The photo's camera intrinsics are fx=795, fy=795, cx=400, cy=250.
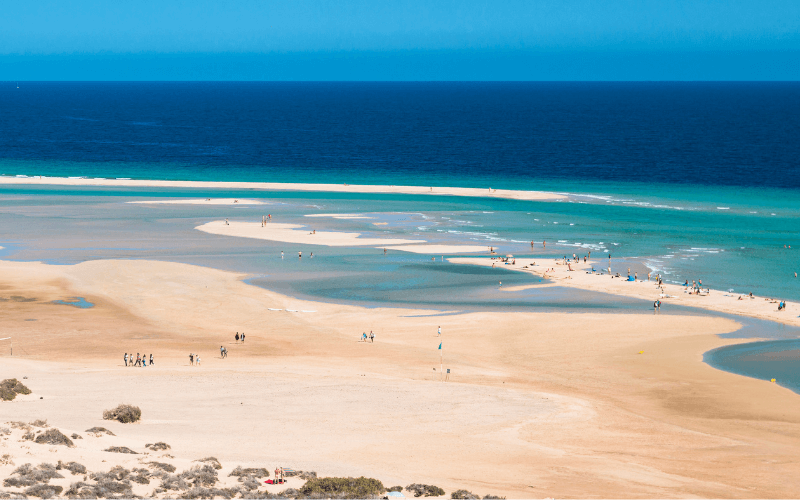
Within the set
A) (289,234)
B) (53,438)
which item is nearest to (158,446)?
(53,438)

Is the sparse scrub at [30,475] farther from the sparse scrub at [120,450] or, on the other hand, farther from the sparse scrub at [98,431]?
the sparse scrub at [98,431]

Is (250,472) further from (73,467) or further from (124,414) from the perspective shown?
(124,414)

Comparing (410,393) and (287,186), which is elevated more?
(287,186)

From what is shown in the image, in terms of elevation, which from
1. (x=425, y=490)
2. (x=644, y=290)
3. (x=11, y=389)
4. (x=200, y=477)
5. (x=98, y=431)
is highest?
(x=644, y=290)

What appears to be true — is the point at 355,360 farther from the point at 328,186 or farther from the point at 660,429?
the point at 328,186

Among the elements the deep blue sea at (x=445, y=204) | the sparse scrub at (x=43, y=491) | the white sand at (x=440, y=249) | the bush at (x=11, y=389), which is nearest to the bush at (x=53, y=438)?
the sparse scrub at (x=43, y=491)

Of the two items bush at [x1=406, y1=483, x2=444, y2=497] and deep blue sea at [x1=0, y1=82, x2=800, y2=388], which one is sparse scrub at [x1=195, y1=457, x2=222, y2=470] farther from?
deep blue sea at [x1=0, y1=82, x2=800, y2=388]
